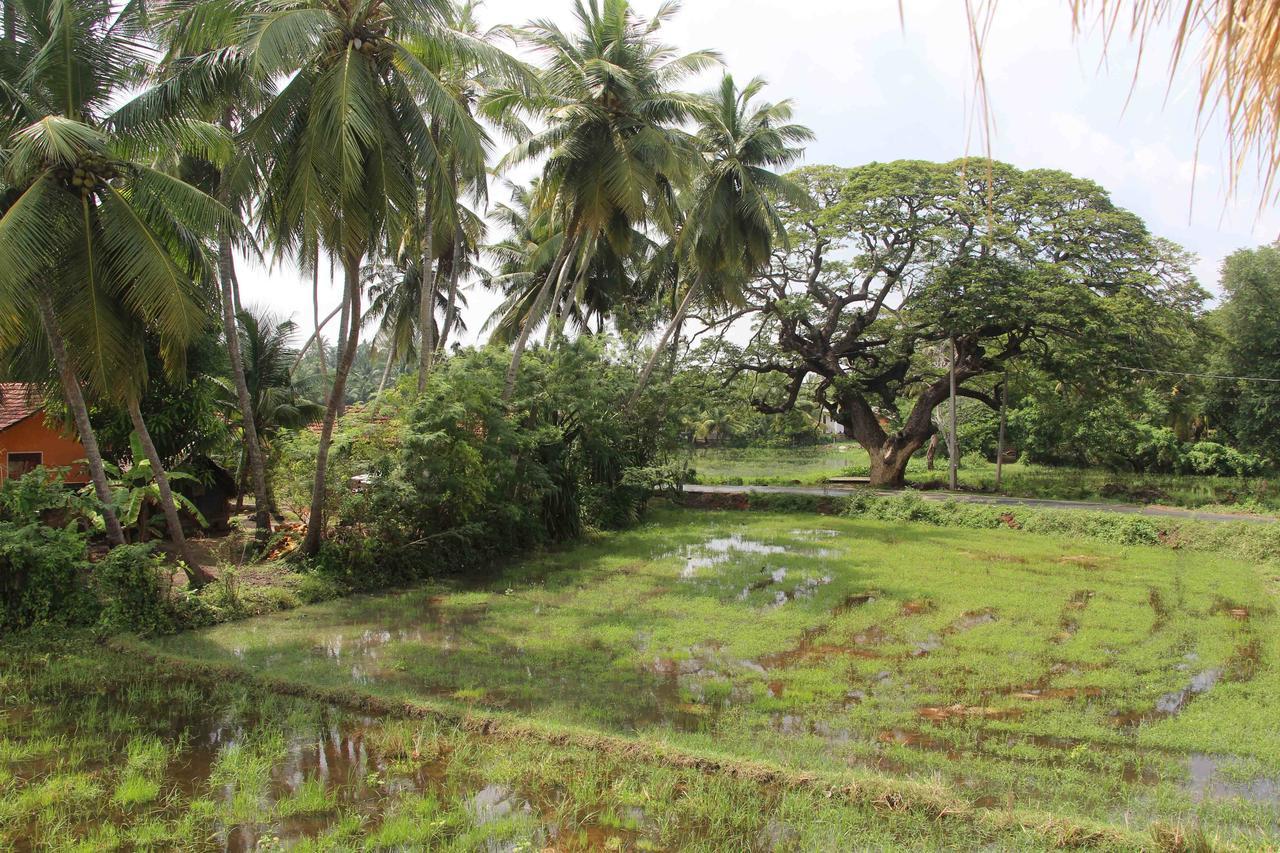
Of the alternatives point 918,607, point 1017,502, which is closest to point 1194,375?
point 1017,502

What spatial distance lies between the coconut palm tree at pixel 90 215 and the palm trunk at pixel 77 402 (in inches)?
0.5

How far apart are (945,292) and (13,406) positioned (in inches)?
772

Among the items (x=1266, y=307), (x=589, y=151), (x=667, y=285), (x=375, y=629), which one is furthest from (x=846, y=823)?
(x=1266, y=307)

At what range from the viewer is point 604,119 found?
13.5 metres

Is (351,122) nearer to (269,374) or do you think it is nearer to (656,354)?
(269,374)

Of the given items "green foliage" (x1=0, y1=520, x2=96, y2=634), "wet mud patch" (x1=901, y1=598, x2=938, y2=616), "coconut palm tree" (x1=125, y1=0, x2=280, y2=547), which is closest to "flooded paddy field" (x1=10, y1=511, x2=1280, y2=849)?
"wet mud patch" (x1=901, y1=598, x2=938, y2=616)

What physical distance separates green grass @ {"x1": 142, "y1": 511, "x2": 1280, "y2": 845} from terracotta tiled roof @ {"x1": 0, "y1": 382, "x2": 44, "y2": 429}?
19.2 feet

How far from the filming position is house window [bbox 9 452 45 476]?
11.9 m

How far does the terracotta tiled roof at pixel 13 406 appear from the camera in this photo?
37.3 feet

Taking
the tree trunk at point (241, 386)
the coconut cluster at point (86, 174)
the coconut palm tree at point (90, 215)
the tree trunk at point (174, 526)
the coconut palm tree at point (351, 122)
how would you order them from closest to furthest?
the coconut palm tree at point (90, 215) < the coconut cluster at point (86, 174) < the coconut palm tree at point (351, 122) < the tree trunk at point (174, 526) < the tree trunk at point (241, 386)

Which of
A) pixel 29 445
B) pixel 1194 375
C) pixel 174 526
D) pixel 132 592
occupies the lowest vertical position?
pixel 132 592

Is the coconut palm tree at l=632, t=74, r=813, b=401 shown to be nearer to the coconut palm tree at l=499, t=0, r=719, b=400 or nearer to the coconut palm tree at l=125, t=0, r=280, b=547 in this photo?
the coconut palm tree at l=499, t=0, r=719, b=400

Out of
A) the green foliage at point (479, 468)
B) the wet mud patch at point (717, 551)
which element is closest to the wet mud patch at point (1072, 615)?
the wet mud patch at point (717, 551)

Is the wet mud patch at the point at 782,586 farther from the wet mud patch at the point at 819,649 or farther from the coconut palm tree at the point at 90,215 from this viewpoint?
the coconut palm tree at the point at 90,215
